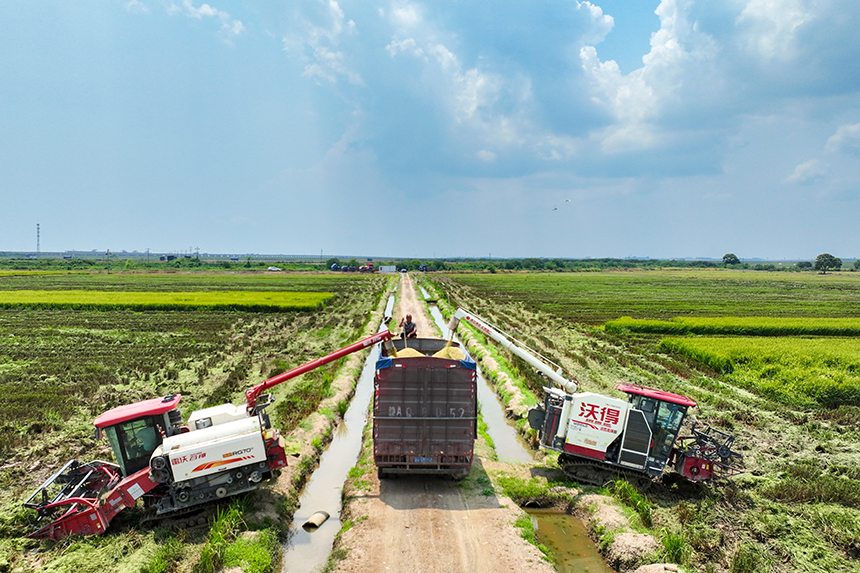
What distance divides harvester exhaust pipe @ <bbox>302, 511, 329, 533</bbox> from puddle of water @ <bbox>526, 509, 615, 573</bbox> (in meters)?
5.68

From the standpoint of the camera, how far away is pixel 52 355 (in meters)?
27.0

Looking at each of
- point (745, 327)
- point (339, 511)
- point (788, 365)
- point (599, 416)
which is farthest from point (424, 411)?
point (745, 327)

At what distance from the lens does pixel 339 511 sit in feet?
40.5

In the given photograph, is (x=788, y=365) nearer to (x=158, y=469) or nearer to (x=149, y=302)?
(x=158, y=469)

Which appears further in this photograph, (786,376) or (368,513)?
(786,376)

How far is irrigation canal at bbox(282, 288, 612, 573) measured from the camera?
10359 mm

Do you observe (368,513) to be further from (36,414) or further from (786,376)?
(786,376)

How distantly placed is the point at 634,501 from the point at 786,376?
58.3ft

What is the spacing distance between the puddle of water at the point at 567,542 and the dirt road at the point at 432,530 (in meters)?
0.72

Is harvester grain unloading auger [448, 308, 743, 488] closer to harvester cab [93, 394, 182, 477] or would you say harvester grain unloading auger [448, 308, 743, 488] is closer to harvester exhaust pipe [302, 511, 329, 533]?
harvester exhaust pipe [302, 511, 329, 533]

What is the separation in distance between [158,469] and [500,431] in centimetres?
1250

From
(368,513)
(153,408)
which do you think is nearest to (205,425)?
(153,408)

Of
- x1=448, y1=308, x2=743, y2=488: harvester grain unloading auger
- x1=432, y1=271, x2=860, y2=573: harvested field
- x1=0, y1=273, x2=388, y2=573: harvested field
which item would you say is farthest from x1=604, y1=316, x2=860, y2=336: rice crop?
x1=448, y1=308, x2=743, y2=488: harvester grain unloading auger

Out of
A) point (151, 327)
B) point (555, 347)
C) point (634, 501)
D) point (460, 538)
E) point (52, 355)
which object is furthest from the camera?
point (151, 327)
